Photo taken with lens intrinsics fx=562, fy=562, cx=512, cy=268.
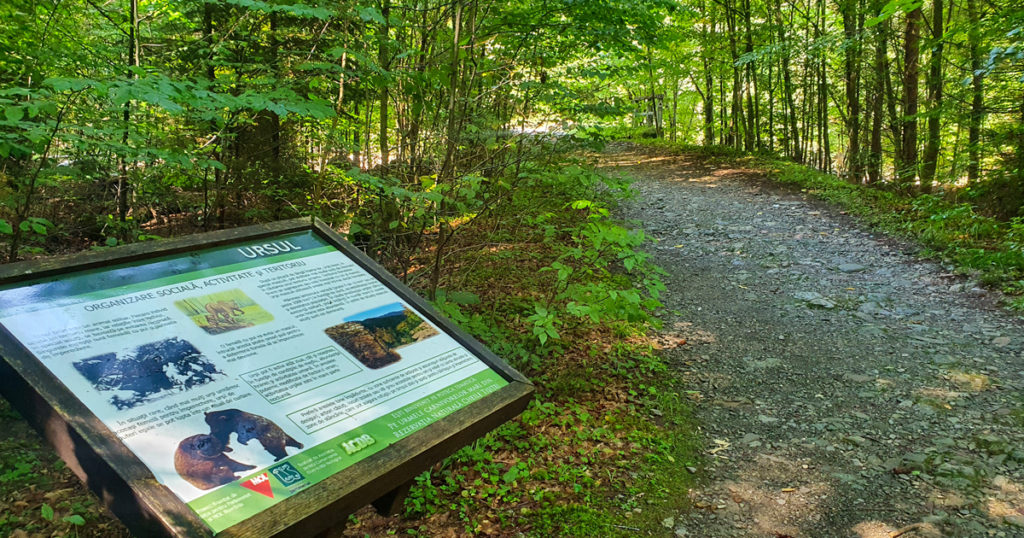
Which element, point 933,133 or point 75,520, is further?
point 933,133

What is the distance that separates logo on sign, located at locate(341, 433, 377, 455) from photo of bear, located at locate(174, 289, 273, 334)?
589mm

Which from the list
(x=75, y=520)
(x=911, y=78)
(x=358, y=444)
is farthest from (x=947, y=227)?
(x=75, y=520)

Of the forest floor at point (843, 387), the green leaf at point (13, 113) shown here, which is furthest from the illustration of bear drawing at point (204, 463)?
the forest floor at point (843, 387)

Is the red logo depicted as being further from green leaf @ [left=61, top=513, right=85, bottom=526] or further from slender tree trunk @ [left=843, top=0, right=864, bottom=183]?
slender tree trunk @ [left=843, top=0, right=864, bottom=183]

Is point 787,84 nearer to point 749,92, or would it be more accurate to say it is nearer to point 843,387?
point 749,92

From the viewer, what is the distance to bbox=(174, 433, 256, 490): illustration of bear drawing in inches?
59.8

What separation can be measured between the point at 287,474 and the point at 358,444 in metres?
0.24

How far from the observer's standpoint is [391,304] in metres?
2.45

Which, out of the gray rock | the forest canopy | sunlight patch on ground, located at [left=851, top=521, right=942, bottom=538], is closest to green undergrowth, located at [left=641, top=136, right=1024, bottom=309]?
the forest canopy

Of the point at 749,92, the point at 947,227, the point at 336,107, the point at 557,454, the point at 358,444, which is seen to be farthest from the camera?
the point at 749,92

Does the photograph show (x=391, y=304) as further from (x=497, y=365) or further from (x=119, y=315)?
(x=119, y=315)

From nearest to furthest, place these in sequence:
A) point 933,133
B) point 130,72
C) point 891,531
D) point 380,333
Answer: point 380,333 < point 891,531 < point 130,72 < point 933,133

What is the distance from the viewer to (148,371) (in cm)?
172

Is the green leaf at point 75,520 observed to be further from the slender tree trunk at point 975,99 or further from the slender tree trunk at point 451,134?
the slender tree trunk at point 975,99
